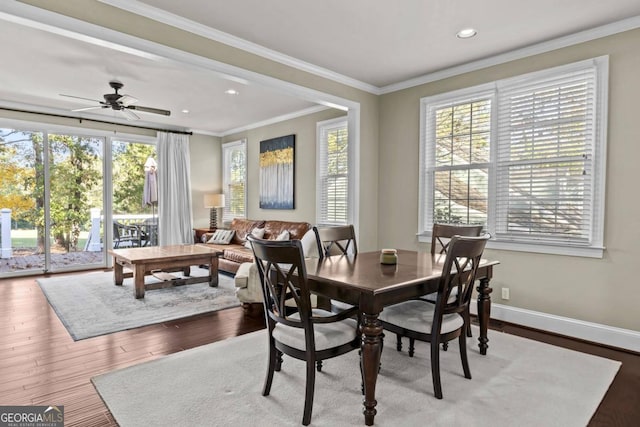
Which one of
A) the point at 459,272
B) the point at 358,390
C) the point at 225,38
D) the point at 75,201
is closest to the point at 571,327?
the point at 459,272

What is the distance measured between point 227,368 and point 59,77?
4.16m

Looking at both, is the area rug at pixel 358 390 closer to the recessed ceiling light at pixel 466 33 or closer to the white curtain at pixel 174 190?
the recessed ceiling light at pixel 466 33

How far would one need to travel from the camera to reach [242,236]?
6613mm

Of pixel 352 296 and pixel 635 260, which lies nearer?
pixel 352 296

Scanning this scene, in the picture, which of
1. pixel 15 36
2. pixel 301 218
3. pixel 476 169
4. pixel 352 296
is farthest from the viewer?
pixel 301 218

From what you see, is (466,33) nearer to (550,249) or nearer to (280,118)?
(550,249)

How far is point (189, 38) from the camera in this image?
3.07 meters

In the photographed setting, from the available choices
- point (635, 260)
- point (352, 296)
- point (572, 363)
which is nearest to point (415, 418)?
point (352, 296)

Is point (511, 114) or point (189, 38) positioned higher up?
point (189, 38)

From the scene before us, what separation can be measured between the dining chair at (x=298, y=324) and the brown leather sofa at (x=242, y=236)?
3005mm

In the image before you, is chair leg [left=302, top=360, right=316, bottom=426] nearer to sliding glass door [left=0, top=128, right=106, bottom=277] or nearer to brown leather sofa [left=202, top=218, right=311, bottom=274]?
brown leather sofa [left=202, top=218, right=311, bottom=274]

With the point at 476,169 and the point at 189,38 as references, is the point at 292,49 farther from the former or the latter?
the point at 476,169

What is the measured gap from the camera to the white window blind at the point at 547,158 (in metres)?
3.25

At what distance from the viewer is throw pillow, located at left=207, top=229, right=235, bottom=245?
6629 millimetres
